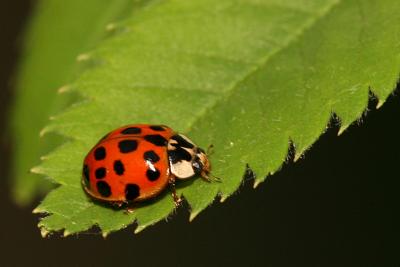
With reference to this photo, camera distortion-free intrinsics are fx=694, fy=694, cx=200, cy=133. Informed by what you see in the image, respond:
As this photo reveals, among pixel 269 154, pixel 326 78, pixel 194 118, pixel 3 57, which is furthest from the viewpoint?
pixel 3 57

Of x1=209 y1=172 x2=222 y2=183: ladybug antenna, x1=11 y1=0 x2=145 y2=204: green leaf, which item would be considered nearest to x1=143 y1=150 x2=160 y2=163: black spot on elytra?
x1=209 y1=172 x2=222 y2=183: ladybug antenna

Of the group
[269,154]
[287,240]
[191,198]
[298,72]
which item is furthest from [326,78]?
[287,240]

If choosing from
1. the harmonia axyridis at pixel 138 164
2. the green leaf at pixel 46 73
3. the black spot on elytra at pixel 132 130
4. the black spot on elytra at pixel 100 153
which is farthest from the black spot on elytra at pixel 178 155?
the green leaf at pixel 46 73

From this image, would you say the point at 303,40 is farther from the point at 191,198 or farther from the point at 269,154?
the point at 191,198

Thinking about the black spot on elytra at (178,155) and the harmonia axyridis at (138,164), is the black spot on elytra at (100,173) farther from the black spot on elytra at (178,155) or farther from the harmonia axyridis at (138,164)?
the black spot on elytra at (178,155)

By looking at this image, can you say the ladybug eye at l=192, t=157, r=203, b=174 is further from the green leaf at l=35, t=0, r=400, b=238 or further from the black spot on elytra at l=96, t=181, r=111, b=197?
the black spot on elytra at l=96, t=181, r=111, b=197

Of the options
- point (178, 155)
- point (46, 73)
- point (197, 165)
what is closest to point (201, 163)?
point (197, 165)

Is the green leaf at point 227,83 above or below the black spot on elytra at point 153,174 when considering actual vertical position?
above

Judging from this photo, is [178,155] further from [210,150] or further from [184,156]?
[210,150]
